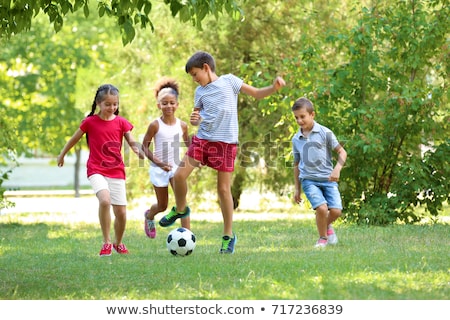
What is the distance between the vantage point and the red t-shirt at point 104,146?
28.8 feet

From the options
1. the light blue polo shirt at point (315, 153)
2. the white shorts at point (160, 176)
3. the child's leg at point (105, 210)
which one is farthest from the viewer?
the white shorts at point (160, 176)

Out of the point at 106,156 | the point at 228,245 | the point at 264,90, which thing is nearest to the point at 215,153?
the point at 264,90

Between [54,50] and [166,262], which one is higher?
[54,50]

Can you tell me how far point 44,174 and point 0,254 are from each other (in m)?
49.3

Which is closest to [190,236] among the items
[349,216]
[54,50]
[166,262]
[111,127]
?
[166,262]

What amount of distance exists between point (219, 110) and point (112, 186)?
141 cm

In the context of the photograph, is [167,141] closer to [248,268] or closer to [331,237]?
[331,237]

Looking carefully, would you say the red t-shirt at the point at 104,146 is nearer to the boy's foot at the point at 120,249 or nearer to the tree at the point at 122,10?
the boy's foot at the point at 120,249

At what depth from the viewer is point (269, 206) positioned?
66.0 feet

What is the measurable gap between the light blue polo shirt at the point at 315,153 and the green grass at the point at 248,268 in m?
0.76

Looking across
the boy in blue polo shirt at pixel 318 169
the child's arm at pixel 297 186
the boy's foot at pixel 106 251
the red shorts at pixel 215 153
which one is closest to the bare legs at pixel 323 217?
the boy in blue polo shirt at pixel 318 169

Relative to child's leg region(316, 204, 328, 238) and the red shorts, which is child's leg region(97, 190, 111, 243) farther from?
child's leg region(316, 204, 328, 238)
